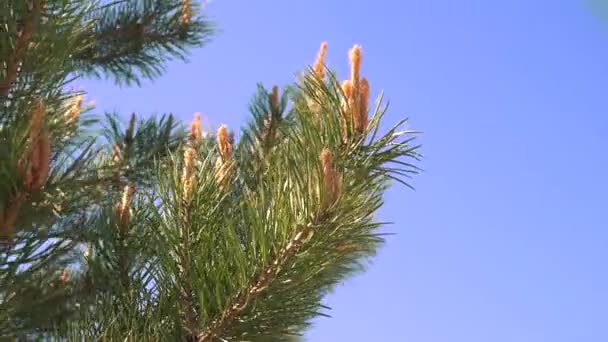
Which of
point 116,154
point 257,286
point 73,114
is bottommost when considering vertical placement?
point 257,286

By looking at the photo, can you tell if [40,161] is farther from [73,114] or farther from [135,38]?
[135,38]

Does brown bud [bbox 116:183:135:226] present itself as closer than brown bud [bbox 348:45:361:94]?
No

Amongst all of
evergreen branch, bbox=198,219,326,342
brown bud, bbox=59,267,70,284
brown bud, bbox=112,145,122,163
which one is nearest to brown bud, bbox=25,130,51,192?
evergreen branch, bbox=198,219,326,342

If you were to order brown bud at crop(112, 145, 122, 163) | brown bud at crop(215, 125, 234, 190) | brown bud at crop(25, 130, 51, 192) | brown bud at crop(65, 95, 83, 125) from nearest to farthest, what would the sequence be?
brown bud at crop(25, 130, 51, 192), brown bud at crop(215, 125, 234, 190), brown bud at crop(65, 95, 83, 125), brown bud at crop(112, 145, 122, 163)

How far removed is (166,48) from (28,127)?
2070 millimetres

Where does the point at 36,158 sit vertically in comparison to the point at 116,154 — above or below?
below

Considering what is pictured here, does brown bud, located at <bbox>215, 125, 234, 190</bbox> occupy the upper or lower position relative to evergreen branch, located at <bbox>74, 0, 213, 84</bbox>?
lower

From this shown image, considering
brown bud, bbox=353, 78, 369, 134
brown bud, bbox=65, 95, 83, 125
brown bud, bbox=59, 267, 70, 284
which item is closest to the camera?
brown bud, bbox=353, 78, 369, 134

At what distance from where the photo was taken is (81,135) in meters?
2.18

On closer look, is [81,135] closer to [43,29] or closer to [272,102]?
[272,102]

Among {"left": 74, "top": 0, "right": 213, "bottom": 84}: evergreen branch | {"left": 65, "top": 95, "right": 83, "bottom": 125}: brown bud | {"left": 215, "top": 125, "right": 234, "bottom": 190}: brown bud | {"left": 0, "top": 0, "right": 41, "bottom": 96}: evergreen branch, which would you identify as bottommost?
{"left": 215, "top": 125, "right": 234, "bottom": 190}: brown bud

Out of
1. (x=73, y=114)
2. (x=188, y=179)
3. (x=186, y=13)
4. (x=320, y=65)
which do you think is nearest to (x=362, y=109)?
(x=320, y=65)

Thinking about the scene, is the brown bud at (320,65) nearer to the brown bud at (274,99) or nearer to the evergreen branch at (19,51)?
the evergreen branch at (19,51)

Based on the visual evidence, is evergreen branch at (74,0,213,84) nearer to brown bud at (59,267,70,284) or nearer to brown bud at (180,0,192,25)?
brown bud at (180,0,192,25)
